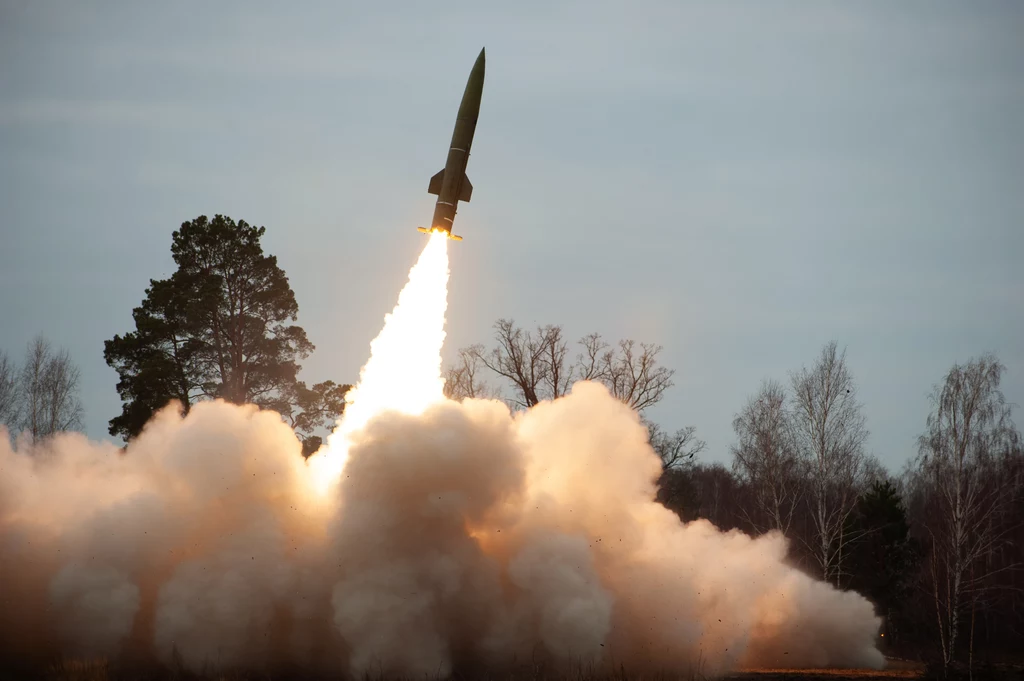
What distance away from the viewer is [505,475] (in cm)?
2900

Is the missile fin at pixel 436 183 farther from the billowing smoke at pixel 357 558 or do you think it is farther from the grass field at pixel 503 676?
the grass field at pixel 503 676

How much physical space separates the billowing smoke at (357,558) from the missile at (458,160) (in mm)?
6056

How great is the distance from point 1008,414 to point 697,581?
59.9ft

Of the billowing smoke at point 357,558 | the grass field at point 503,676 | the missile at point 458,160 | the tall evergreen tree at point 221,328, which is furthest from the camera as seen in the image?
the tall evergreen tree at point 221,328

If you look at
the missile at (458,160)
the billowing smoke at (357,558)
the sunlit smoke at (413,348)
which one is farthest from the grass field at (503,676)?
the missile at (458,160)

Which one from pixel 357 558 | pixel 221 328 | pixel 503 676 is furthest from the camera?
pixel 221 328

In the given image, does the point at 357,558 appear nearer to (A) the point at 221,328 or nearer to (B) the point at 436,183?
(B) the point at 436,183

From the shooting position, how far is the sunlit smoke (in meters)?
33.4

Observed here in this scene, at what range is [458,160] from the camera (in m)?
33.1

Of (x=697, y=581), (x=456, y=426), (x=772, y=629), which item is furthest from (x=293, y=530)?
(x=772, y=629)

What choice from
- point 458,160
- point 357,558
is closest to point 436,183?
point 458,160

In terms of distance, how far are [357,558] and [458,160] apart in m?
11.9

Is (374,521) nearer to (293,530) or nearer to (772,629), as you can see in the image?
(293,530)

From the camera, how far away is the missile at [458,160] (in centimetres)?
3272
